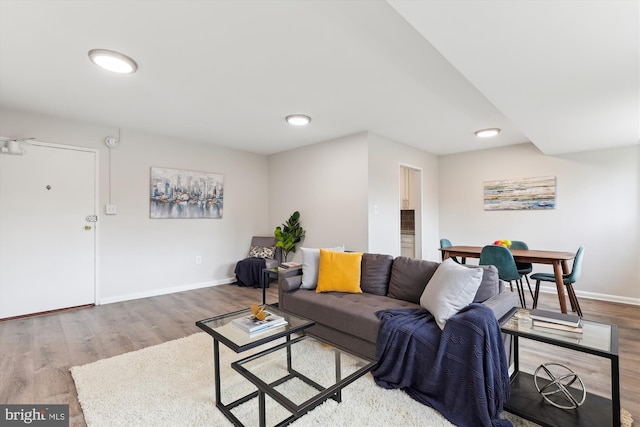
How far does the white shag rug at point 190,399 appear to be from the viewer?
1.63 metres

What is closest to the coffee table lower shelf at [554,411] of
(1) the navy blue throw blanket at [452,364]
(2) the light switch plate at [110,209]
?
(1) the navy blue throw blanket at [452,364]

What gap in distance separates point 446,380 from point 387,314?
21.1 inches

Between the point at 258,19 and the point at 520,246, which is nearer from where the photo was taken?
the point at 258,19

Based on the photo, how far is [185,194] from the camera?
15.2 feet

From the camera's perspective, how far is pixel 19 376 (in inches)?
83.4

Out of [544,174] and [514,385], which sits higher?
[544,174]

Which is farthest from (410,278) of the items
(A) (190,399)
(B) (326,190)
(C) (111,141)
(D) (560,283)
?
(C) (111,141)

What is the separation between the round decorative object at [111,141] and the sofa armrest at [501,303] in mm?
4562

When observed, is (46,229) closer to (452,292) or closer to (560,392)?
(452,292)

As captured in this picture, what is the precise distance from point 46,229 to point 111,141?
51.1 inches

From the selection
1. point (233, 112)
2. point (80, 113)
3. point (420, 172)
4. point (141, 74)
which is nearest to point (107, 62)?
point (141, 74)

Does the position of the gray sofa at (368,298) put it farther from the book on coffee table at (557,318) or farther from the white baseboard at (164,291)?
the white baseboard at (164,291)

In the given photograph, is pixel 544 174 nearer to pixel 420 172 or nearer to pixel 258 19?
pixel 420 172

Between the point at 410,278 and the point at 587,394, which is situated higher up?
the point at 410,278
